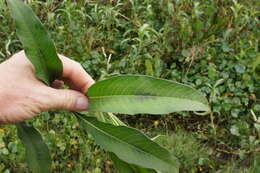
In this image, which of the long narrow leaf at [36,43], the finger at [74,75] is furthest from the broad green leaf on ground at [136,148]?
the finger at [74,75]

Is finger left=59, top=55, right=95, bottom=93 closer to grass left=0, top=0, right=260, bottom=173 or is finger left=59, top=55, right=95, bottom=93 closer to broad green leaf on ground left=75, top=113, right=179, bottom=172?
broad green leaf on ground left=75, top=113, right=179, bottom=172

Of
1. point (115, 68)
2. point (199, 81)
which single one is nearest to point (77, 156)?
point (115, 68)

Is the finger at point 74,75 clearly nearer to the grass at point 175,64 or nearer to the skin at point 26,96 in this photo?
the skin at point 26,96

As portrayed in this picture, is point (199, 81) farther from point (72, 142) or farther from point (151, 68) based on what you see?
point (72, 142)

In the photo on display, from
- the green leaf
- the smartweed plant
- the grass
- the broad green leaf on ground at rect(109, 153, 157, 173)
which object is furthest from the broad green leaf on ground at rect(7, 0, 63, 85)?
the grass

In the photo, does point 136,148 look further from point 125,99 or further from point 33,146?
point 33,146

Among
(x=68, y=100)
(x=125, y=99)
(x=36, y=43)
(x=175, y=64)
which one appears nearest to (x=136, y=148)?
(x=125, y=99)
